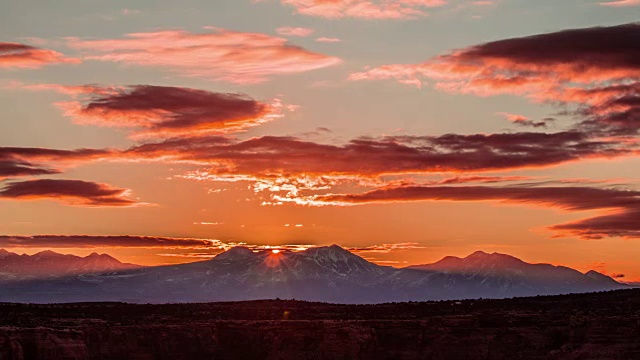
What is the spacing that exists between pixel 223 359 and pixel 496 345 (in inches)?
1064

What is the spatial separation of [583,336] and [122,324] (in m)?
47.8

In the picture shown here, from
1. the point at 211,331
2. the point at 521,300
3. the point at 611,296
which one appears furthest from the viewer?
the point at 521,300

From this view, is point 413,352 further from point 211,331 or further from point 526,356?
point 211,331

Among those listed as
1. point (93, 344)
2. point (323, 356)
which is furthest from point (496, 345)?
point (93, 344)

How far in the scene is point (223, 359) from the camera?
105 m

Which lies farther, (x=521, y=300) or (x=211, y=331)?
(x=521, y=300)

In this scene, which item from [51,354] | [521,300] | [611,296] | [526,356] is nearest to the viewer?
[51,354]

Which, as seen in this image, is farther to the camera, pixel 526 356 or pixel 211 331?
pixel 211 331

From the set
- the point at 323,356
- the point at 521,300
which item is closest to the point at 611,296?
the point at 521,300

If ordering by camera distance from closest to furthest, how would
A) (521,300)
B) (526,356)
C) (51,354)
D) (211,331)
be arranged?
1. (51,354)
2. (526,356)
3. (211,331)
4. (521,300)

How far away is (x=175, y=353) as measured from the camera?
10294 cm

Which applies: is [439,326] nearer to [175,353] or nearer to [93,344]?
[175,353]

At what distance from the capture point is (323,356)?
102438 mm

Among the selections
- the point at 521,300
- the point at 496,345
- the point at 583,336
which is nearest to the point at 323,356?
the point at 496,345
